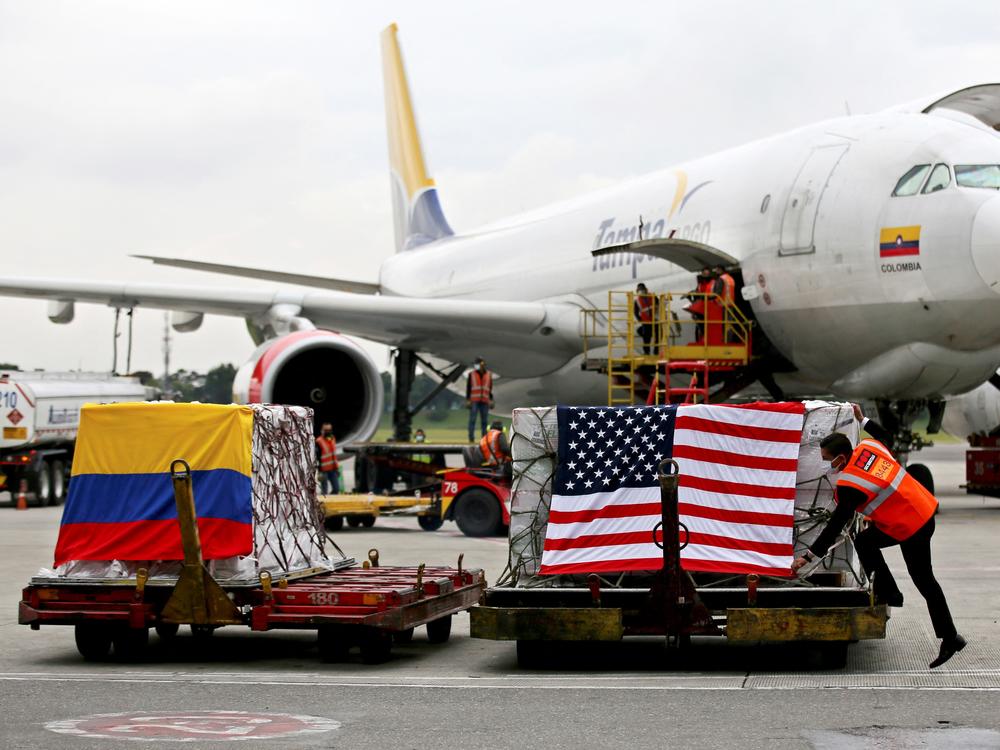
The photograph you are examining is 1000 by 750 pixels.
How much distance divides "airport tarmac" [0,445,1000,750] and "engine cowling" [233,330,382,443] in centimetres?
1033

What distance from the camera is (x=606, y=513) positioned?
858 centimetres

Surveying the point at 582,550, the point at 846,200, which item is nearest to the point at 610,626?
the point at 582,550

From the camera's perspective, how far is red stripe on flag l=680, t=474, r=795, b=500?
27.8 feet

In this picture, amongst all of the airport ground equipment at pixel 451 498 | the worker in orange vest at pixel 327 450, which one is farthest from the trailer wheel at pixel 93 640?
the worker in orange vest at pixel 327 450

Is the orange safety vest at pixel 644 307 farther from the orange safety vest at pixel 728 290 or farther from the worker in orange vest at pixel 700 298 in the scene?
the orange safety vest at pixel 728 290

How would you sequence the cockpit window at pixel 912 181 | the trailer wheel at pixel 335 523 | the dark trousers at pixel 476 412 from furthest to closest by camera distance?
1. the dark trousers at pixel 476 412
2. the trailer wheel at pixel 335 523
3. the cockpit window at pixel 912 181

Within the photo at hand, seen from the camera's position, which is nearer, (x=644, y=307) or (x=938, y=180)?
(x=938, y=180)

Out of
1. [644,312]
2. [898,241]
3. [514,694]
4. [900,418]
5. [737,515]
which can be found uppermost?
[898,241]

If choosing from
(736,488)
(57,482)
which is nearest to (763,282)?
(736,488)

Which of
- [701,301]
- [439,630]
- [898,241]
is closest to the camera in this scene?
[439,630]

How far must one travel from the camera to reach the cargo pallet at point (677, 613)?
7.80 metres

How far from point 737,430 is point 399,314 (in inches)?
544

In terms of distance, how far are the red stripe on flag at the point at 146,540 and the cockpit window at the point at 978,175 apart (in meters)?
9.92

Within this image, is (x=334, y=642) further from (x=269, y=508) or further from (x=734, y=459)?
(x=734, y=459)
